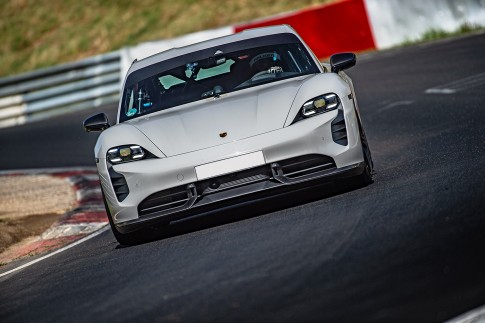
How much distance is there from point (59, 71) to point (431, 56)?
915cm

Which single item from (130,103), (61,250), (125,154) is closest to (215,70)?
(130,103)

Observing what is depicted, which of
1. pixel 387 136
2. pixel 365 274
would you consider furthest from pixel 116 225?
pixel 387 136

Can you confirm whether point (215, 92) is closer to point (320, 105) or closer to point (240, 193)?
point (320, 105)

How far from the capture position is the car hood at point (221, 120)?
23.4 feet

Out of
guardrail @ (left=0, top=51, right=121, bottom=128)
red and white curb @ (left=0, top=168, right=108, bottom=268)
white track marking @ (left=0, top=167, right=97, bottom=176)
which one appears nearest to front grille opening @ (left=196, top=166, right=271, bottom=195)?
red and white curb @ (left=0, top=168, right=108, bottom=268)

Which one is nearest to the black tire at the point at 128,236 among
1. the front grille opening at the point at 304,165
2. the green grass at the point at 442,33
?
the front grille opening at the point at 304,165

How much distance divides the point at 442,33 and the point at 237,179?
1459 cm

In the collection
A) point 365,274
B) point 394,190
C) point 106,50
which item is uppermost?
point 365,274

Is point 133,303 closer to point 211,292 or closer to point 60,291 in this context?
point 211,292

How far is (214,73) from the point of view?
8.43m

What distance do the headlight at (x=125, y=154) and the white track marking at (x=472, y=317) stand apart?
134 inches

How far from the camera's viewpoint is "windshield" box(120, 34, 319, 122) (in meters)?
8.21

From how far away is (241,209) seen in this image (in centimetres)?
784

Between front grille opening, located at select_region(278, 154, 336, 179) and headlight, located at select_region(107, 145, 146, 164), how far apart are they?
983mm
